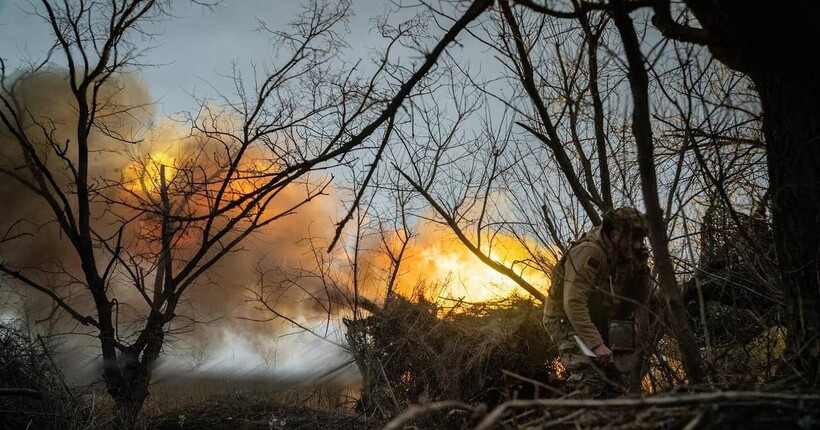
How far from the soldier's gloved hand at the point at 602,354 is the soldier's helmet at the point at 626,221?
969 mm

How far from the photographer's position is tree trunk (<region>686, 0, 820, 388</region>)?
7.91 ft

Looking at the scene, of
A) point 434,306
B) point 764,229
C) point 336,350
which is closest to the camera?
point 764,229

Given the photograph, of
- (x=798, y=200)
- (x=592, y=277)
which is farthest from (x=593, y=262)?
(x=798, y=200)

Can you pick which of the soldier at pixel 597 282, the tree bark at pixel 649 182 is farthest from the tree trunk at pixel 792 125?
the soldier at pixel 597 282

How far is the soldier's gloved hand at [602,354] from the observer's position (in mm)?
4742

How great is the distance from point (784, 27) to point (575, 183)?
427 cm

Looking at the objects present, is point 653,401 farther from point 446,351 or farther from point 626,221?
point 446,351

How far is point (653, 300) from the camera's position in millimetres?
5402

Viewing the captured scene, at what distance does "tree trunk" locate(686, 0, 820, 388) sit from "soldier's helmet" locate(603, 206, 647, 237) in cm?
216

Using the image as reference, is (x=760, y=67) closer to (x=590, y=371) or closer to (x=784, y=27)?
(x=784, y=27)

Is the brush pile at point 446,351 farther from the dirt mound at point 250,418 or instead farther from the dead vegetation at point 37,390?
the dead vegetation at point 37,390

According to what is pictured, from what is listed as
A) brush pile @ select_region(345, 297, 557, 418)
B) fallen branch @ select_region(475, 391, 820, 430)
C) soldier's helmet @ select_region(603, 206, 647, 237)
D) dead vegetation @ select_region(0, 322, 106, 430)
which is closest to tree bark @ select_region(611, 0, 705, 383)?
fallen branch @ select_region(475, 391, 820, 430)

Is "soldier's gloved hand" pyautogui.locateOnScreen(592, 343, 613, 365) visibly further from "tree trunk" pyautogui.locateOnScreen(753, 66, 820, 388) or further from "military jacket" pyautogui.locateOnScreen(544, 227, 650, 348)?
"tree trunk" pyautogui.locateOnScreen(753, 66, 820, 388)

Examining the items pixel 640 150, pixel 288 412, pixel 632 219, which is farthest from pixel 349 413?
pixel 640 150
